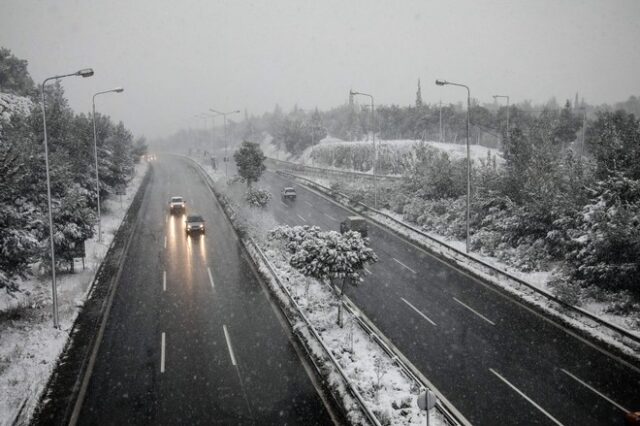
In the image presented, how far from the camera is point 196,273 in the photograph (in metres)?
26.0

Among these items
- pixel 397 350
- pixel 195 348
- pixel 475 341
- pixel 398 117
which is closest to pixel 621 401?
pixel 475 341

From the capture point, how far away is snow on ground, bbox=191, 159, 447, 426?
12.5 meters

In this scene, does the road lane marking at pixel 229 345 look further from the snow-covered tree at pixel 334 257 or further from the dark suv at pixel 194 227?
the dark suv at pixel 194 227

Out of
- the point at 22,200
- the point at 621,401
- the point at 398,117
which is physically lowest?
the point at 621,401

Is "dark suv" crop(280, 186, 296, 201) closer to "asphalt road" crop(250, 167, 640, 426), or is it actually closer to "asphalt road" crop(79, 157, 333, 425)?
"asphalt road" crop(79, 157, 333, 425)

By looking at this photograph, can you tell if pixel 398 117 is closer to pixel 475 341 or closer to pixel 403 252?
pixel 403 252

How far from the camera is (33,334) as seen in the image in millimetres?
17500

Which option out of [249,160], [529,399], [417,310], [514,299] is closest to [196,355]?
[417,310]

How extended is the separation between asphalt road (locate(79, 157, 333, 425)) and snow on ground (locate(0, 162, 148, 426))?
169 cm

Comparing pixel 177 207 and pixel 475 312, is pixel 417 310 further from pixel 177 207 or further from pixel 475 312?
pixel 177 207

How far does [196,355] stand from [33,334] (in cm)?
702

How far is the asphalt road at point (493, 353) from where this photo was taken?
1286cm

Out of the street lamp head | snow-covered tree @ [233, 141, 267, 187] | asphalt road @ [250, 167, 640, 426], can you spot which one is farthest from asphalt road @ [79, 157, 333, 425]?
snow-covered tree @ [233, 141, 267, 187]

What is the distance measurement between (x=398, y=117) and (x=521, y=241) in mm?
80143
